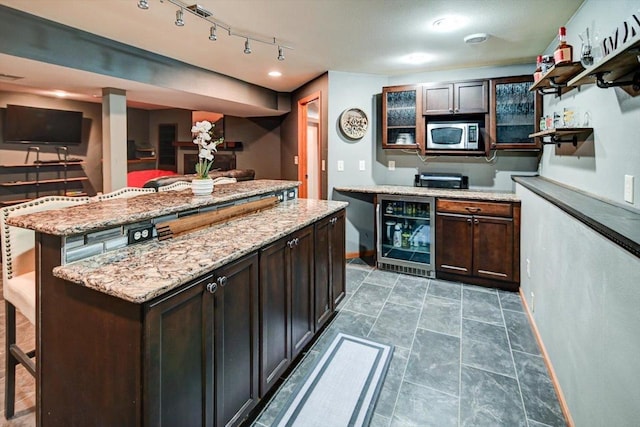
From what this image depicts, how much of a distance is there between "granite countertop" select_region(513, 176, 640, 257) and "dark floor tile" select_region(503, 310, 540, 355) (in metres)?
1.07

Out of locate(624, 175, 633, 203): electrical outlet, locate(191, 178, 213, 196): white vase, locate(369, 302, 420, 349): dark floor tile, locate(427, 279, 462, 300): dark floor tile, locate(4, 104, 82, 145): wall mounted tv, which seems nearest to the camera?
locate(624, 175, 633, 203): electrical outlet

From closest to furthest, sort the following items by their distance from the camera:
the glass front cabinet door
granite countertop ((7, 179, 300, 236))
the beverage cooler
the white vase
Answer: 1. granite countertop ((7, 179, 300, 236))
2. the white vase
3. the glass front cabinet door
4. the beverage cooler

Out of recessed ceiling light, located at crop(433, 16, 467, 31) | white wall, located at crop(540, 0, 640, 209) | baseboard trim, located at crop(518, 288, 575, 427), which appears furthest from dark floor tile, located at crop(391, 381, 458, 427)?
recessed ceiling light, located at crop(433, 16, 467, 31)

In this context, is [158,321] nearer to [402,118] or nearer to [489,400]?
[489,400]

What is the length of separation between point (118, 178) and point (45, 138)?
8.65 ft

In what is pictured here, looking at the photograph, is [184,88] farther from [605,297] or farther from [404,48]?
[605,297]

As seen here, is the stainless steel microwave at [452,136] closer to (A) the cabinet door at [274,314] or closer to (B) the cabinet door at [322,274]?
(B) the cabinet door at [322,274]

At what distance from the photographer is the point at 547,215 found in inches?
91.2

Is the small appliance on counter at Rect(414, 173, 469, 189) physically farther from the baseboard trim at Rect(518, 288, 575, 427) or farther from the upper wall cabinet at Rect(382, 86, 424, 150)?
the baseboard trim at Rect(518, 288, 575, 427)

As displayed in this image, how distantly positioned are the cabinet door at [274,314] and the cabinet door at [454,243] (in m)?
2.25

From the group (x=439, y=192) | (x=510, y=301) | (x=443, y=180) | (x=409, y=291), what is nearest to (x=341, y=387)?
(x=409, y=291)

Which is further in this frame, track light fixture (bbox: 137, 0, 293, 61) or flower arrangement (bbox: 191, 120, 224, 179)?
track light fixture (bbox: 137, 0, 293, 61)

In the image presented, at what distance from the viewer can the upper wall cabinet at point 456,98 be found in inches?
149

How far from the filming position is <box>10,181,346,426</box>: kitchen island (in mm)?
1165
